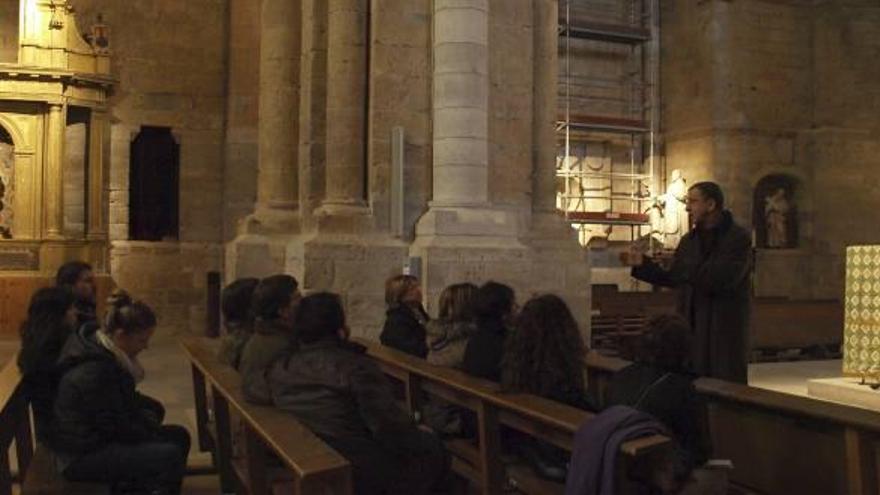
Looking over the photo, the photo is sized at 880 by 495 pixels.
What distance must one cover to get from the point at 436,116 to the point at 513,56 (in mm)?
1146

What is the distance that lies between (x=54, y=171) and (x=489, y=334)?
9595mm

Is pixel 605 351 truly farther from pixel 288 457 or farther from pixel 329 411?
pixel 288 457

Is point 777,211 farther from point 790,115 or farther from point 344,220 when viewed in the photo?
point 344,220

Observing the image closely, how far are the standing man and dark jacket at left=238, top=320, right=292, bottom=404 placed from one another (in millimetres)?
1894

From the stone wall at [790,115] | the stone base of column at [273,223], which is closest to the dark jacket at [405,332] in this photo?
the stone base of column at [273,223]

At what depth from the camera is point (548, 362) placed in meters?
3.60

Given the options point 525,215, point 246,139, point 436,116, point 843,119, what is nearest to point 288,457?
point 436,116

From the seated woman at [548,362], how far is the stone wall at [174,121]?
34.9 feet

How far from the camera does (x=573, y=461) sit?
276cm

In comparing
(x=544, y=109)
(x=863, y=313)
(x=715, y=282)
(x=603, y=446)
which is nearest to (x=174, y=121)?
(x=544, y=109)

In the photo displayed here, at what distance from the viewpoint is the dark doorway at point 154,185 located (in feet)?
44.9

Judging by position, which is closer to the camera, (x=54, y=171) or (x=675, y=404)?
(x=675, y=404)

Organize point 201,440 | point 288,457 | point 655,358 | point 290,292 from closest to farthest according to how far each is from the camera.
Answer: point 288,457 → point 655,358 → point 290,292 → point 201,440

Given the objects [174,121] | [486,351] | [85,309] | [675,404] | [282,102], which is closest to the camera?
[675,404]
